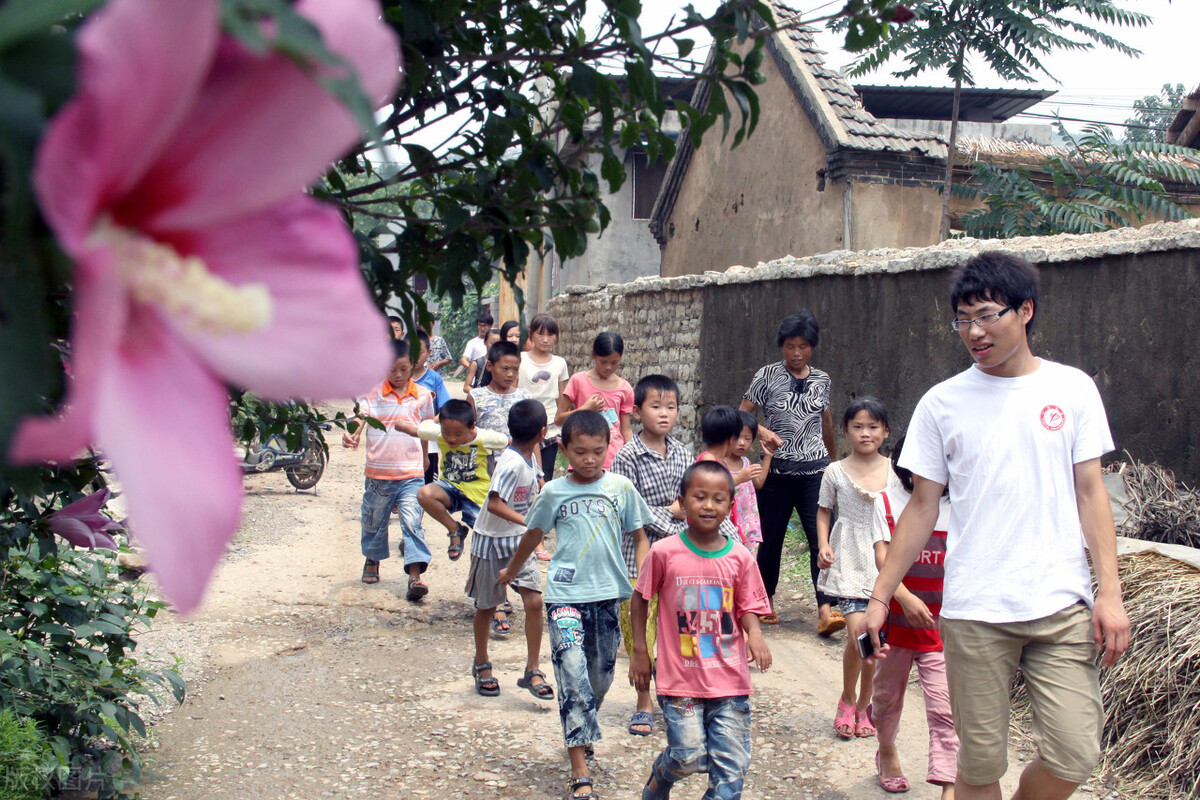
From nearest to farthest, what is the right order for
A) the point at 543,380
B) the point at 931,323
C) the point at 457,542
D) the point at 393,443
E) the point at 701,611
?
the point at 701,611, the point at 457,542, the point at 393,443, the point at 931,323, the point at 543,380

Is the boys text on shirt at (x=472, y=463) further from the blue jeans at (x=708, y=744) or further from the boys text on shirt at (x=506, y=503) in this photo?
the blue jeans at (x=708, y=744)

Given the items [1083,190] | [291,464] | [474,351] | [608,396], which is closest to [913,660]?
[608,396]

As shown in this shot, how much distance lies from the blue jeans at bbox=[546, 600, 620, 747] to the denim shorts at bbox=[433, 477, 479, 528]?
1.90 meters

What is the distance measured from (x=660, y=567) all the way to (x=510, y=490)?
1463 mm

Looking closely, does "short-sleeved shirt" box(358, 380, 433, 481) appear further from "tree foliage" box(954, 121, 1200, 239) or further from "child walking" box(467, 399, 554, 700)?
"tree foliage" box(954, 121, 1200, 239)

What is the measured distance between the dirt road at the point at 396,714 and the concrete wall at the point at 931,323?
1.87 m

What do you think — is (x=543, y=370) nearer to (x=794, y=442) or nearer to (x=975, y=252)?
(x=794, y=442)

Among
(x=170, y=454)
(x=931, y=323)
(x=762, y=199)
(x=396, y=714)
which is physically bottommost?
(x=396, y=714)

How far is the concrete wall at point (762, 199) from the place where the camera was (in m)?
11.7

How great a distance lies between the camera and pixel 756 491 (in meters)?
6.20

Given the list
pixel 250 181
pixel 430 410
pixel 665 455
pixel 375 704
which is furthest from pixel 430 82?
pixel 430 410

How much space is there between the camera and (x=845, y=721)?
4.62 m

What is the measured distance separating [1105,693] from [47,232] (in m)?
4.67

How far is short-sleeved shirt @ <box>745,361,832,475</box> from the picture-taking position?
6086 millimetres
